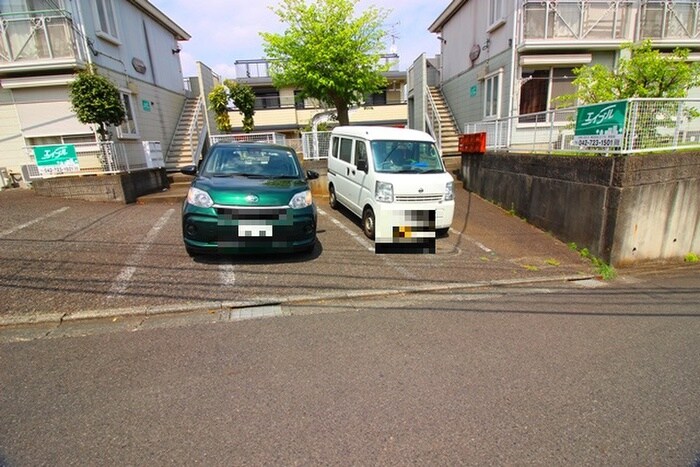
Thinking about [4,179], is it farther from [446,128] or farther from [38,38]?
[446,128]

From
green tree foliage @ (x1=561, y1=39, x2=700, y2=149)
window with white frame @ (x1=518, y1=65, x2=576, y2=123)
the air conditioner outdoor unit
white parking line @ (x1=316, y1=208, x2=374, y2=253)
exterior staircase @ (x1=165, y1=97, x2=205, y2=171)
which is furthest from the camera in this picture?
exterior staircase @ (x1=165, y1=97, x2=205, y2=171)

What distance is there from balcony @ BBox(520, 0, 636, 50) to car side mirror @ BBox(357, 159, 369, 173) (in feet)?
24.8

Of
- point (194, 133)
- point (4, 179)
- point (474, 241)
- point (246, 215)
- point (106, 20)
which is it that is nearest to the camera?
point (246, 215)

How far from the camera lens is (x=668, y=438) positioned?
6.64 ft

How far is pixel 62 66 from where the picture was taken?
880cm

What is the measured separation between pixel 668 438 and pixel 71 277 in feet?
18.9

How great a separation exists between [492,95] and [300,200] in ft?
33.9

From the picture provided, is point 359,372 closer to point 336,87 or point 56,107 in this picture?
point 336,87

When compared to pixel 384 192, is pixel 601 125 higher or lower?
higher

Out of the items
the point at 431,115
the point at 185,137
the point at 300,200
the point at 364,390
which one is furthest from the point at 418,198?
the point at 185,137

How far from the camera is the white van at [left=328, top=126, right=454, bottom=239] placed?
5.56 metres

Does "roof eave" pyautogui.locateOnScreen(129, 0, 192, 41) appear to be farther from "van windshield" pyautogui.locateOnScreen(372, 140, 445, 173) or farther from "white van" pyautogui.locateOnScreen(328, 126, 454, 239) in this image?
"van windshield" pyautogui.locateOnScreen(372, 140, 445, 173)

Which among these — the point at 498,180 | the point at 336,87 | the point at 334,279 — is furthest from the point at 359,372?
the point at 336,87

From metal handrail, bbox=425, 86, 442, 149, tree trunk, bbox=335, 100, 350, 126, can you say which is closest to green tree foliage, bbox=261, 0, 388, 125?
tree trunk, bbox=335, 100, 350, 126
